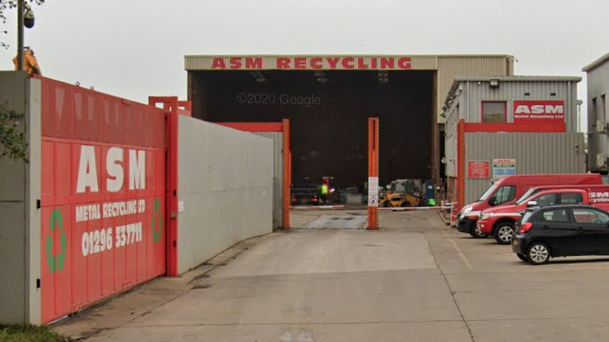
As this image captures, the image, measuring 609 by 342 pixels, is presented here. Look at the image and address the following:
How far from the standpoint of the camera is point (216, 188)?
20.5 meters

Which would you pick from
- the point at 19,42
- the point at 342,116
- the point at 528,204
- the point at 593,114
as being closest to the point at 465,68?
the point at 342,116

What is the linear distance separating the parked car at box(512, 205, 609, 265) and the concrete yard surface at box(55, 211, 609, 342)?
35 centimetres

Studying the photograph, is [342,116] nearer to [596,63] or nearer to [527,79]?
[527,79]

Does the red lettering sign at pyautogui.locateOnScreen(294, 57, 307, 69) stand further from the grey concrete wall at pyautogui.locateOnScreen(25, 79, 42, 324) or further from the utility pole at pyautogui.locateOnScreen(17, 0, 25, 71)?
the grey concrete wall at pyautogui.locateOnScreen(25, 79, 42, 324)

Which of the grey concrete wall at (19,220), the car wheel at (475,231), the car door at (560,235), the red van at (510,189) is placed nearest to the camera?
Answer: the grey concrete wall at (19,220)

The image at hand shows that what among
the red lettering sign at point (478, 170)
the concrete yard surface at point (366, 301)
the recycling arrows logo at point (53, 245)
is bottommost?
the concrete yard surface at point (366, 301)

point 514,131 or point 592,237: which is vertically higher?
point 514,131

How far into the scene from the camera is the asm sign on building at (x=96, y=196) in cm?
1069

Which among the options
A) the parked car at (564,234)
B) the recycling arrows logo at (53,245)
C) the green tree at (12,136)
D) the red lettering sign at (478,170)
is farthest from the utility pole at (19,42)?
the red lettering sign at (478,170)

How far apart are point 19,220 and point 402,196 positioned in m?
42.5

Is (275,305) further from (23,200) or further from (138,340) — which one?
(23,200)

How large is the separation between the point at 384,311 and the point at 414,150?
168ft

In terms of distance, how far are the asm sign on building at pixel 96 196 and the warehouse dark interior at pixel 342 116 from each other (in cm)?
4427

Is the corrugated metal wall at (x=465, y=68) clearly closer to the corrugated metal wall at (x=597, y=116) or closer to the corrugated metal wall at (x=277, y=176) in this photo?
the corrugated metal wall at (x=597, y=116)
